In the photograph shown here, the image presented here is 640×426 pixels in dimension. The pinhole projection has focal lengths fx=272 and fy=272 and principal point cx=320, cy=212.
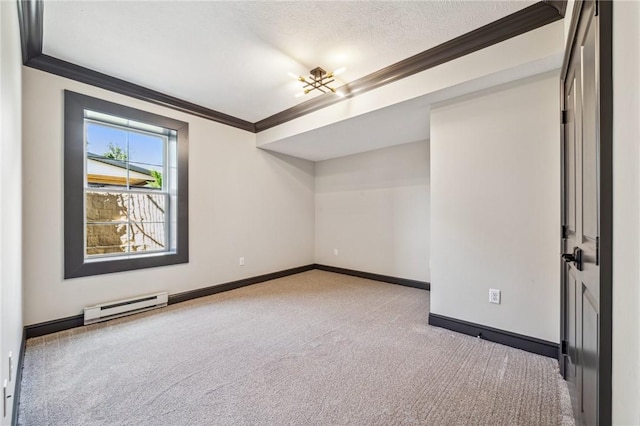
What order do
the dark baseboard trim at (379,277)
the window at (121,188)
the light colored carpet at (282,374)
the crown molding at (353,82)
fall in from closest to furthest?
1. the light colored carpet at (282,374)
2. the crown molding at (353,82)
3. the window at (121,188)
4. the dark baseboard trim at (379,277)

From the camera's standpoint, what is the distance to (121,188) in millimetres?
3104

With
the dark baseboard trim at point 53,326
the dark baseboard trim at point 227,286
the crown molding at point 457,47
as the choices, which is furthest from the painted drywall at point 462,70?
the dark baseboard trim at point 53,326

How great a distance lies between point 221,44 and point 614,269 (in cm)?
275

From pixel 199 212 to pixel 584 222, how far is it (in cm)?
371

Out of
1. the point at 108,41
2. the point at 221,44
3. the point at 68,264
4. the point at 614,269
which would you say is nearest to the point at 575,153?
the point at 614,269

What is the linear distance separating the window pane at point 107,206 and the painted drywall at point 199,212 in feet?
1.06

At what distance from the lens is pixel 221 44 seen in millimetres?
2275

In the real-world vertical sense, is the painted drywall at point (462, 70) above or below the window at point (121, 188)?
above

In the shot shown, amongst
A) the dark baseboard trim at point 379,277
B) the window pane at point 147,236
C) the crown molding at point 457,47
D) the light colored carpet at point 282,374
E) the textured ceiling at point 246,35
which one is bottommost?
the light colored carpet at point 282,374

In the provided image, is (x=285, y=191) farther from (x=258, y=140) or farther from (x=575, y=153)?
(x=575, y=153)

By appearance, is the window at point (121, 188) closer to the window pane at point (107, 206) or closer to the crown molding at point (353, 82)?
the window pane at point (107, 206)

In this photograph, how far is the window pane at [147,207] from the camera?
3.24 meters

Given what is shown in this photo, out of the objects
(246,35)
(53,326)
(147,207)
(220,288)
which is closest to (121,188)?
(147,207)

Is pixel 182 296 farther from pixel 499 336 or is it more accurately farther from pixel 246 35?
pixel 499 336
